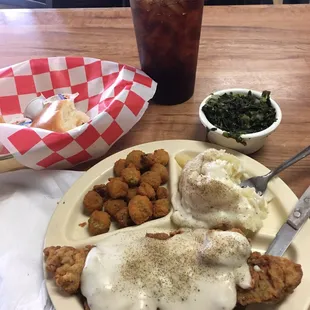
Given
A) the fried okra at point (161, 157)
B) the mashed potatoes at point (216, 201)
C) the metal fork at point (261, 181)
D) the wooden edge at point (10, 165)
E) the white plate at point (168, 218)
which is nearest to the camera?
the white plate at point (168, 218)

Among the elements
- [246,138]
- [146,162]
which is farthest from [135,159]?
[246,138]

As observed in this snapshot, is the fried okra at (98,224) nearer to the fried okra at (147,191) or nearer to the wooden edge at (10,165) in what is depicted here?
the fried okra at (147,191)

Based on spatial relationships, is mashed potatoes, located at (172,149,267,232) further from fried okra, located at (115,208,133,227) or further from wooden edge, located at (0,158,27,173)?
wooden edge, located at (0,158,27,173)

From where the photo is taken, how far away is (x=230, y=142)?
143 cm

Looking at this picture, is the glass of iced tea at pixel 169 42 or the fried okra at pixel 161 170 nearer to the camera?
the fried okra at pixel 161 170

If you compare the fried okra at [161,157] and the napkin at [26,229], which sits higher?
the fried okra at [161,157]

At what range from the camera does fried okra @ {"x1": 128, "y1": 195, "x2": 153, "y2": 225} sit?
4.09ft

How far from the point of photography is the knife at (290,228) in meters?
1.14

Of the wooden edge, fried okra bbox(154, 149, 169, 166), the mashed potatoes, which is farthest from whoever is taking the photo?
the wooden edge

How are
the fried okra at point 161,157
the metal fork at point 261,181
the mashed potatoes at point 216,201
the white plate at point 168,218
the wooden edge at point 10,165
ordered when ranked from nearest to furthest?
the white plate at point 168,218
the mashed potatoes at point 216,201
the metal fork at point 261,181
the fried okra at point 161,157
the wooden edge at point 10,165

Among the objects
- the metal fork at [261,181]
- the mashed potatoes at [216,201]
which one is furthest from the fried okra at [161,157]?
the metal fork at [261,181]

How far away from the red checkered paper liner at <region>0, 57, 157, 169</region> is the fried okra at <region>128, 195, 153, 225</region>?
0.31m

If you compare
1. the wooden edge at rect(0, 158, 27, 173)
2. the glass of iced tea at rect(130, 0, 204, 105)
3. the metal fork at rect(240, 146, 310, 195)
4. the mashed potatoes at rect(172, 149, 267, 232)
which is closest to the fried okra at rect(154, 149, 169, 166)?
the mashed potatoes at rect(172, 149, 267, 232)

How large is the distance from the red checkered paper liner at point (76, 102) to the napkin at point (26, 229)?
7cm
